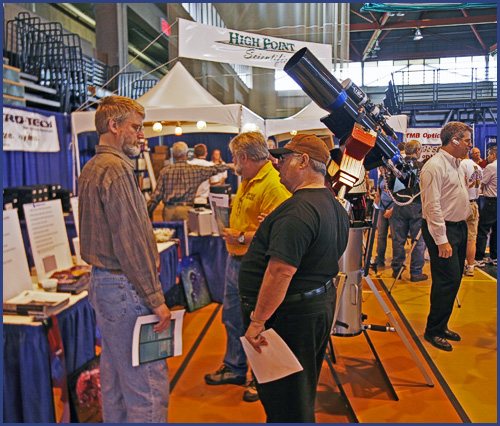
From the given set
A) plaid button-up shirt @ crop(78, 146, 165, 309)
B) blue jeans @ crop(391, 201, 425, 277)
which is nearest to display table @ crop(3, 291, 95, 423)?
plaid button-up shirt @ crop(78, 146, 165, 309)

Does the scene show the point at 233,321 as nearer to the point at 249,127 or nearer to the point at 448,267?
the point at 448,267

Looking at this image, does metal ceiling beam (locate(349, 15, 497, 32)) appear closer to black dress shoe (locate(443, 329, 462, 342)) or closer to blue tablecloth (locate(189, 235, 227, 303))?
blue tablecloth (locate(189, 235, 227, 303))

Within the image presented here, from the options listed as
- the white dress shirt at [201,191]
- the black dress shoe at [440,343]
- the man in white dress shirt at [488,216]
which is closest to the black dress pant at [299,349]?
the black dress shoe at [440,343]

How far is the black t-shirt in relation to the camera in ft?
4.61

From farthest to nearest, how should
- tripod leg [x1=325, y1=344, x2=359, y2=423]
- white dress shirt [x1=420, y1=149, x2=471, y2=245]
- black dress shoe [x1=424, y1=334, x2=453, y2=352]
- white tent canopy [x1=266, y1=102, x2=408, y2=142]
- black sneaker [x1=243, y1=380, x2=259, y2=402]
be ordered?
1. white tent canopy [x1=266, y1=102, x2=408, y2=142]
2. black dress shoe [x1=424, y1=334, x2=453, y2=352]
3. white dress shirt [x1=420, y1=149, x2=471, y2=245]
4. black sneaker [x1=243, y1=380, x2=259, y2=402]
5. tripod leg [x1=325, y1=344, x2=359, y2=423]

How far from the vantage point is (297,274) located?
1521 mm

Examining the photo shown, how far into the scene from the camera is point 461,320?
12.5 ft

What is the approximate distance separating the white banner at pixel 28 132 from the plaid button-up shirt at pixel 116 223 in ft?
13.8

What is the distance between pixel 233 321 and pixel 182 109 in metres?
2.65

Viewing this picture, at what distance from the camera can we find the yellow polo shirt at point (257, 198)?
2.19 metres

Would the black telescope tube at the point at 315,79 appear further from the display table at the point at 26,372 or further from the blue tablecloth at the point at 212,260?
the blue tablecloth at the point at 212,260

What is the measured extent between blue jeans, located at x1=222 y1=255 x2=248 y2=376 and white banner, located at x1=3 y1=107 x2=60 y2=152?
394 centimetres

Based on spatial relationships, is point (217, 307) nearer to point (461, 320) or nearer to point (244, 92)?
point (461, 320)

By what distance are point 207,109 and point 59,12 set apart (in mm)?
12534
